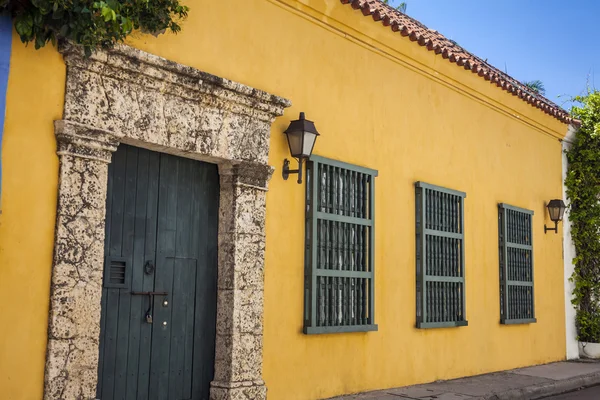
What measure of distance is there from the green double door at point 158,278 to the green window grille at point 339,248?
1.03 metres

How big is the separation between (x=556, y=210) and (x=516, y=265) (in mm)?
1403

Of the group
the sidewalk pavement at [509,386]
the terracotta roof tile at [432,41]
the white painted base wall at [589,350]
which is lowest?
the sidewalk pavement at [509,386]

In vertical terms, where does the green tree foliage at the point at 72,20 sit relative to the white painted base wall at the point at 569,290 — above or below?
above

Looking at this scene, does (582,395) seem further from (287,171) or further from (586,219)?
(287,171)

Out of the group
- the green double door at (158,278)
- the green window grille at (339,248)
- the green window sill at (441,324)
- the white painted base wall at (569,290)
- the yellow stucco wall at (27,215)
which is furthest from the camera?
the white painted base wall at (569,290)

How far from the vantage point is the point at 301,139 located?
20.4ft

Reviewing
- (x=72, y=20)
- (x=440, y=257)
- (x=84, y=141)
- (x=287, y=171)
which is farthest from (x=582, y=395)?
(x=72, y=20)

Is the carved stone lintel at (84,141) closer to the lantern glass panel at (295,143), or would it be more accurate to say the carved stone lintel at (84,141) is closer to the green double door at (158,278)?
the green double door at (158,278)

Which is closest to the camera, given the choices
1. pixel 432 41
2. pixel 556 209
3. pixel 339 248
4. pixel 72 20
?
pixel 72 20

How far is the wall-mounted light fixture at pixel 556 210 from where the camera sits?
11.0 meters

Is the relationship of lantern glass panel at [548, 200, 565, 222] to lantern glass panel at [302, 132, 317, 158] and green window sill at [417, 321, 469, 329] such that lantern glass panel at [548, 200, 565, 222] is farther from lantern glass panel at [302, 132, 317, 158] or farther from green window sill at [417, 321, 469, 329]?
lantern glass panel at [302, 132, 317, 158]

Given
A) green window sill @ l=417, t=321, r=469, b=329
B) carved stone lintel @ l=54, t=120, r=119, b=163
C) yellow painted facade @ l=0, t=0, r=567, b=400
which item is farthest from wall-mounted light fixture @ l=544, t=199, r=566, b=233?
carved stone lintel @ l=54, t=120, r=119, b=163

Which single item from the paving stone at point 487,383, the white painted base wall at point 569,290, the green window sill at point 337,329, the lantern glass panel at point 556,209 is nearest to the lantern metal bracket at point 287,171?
the green window sill at point 337,329

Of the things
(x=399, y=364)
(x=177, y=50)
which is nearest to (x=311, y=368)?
(x=399, y=364)
